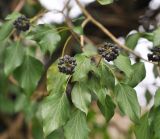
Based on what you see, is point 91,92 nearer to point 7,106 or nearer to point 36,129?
point 36,129

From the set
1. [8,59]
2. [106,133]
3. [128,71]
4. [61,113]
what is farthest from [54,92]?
[106,133]

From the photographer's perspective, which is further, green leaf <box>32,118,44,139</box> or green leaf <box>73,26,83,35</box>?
green leaf <box>32,118,44,139</box>

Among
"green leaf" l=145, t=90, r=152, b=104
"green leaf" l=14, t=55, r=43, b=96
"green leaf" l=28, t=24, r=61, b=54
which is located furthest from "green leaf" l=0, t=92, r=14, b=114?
"green leaf" l=28, t=24, r=61, b=54

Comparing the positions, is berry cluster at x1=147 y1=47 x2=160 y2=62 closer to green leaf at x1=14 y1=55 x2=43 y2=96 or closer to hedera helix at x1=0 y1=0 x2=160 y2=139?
hedera helix at x1=0 y1=0 x2=160 y2=139

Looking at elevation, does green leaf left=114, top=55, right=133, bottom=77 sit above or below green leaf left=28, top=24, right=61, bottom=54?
below

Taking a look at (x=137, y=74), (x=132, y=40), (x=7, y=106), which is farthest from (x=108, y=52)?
(x=7, y=106)

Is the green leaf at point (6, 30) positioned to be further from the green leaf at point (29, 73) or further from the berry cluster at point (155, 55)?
the berry cluster at point (155, 55)
